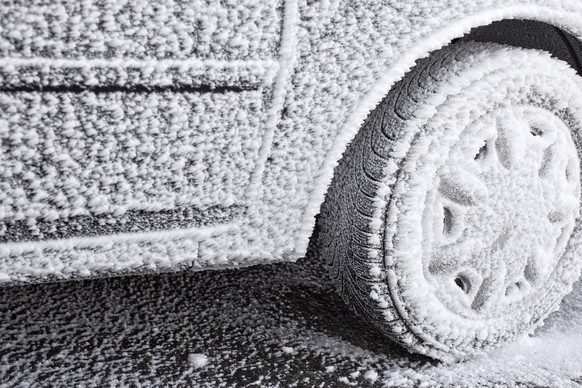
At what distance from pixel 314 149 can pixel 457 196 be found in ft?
1.29

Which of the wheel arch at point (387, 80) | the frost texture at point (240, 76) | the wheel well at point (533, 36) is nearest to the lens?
the frost texture at point (240, 76)


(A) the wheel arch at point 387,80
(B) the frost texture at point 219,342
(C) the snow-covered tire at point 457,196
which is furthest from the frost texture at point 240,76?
(B) the frost texture at point 219,342

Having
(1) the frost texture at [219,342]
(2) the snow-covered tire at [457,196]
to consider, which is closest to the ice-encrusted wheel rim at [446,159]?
(2) the snow-covered tire at [457,196]

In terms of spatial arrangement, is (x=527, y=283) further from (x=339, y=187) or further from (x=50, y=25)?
(x=50, y=25)

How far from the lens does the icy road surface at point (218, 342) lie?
144 cm

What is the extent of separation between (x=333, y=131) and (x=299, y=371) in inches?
25.0

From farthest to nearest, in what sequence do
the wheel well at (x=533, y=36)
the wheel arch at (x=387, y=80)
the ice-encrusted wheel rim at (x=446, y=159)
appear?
the wheel well at (x=533, y=36), the ice-encrusted wheel rim at (x=446, y=159), the wheel arch at (x=387, y=80)

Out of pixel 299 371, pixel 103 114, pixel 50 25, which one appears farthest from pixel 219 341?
pixel 50 25

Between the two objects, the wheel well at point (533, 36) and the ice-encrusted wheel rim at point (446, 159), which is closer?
the ice-encrusted wheel rim at point (446, 159)

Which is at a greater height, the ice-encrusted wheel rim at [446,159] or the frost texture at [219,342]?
the ice-encrusted wheel rim at [446,159]

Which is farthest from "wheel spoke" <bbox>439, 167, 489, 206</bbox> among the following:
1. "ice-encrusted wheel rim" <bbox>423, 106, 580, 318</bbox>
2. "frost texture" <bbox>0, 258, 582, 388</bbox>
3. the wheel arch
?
"frost texture" <bbox>0, 258, 582, 388</bbox>

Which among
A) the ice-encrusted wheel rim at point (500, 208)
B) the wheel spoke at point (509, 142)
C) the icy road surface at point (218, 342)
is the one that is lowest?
the icy road surface at point (218, 342)

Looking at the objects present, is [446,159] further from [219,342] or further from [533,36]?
[219,342]

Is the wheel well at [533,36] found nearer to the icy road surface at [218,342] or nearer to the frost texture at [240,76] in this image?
the frost texture at [240,76]
